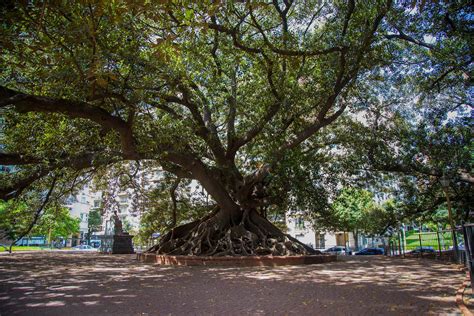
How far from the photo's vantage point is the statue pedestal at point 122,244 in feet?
78.5

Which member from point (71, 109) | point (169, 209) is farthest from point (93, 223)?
point (71, 109)

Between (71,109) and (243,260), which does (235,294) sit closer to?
(243,260)

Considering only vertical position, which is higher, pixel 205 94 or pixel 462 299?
pixel 205 94

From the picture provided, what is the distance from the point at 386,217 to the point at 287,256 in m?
11.4

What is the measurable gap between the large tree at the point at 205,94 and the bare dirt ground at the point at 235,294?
359cm

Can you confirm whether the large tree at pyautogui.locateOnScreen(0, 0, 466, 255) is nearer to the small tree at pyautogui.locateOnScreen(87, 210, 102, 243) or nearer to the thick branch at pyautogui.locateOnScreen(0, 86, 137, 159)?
the thick branch at pyautogui.locateOnScreen(0, 86, 137, 159)

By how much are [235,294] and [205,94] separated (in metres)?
8.63

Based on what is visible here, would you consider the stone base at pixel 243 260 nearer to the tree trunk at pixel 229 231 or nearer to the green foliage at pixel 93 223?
the tree trunk at pixel 229 231

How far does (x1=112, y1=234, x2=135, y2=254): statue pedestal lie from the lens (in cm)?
2394

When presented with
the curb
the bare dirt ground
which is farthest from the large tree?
the curb

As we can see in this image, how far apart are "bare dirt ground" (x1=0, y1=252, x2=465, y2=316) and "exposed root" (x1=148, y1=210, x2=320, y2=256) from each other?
3.63 meters

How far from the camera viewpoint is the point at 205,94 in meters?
13.6

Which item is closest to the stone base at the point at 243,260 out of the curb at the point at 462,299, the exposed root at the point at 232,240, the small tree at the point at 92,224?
the exposed root at the point at 232,240

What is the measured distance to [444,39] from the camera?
40.0 ft
